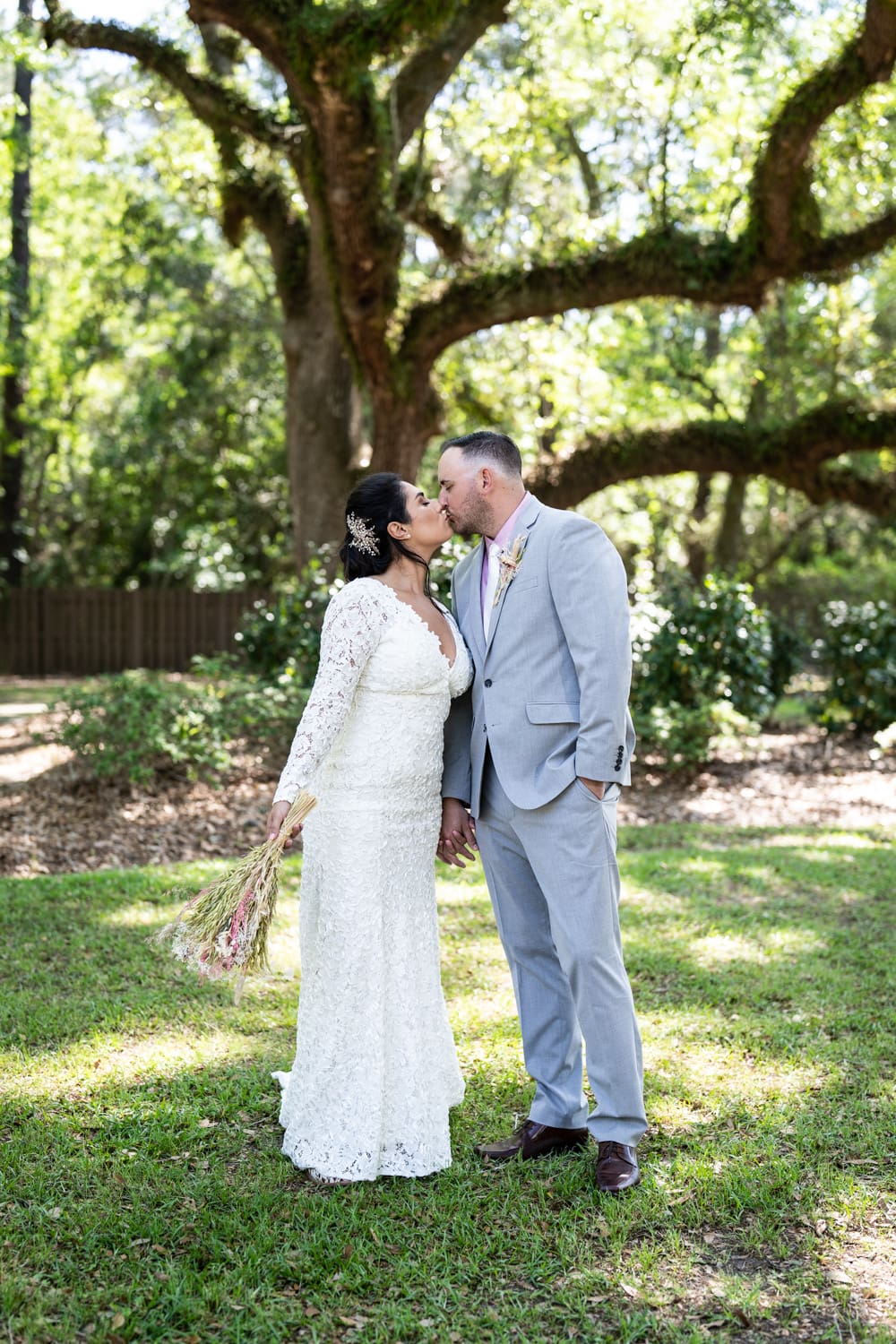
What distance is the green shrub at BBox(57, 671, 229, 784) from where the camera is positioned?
892cm

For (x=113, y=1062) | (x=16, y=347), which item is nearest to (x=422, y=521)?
(x=113, y=1062)

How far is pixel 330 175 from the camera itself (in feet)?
32.7

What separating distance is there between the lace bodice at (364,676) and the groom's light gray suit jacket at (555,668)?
0.75 ft

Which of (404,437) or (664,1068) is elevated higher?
(404,437)

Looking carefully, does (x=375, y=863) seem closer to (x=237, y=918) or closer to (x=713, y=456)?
(x=237, y=918)

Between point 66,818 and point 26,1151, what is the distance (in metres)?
5.14

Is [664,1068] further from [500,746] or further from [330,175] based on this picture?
[330,175]

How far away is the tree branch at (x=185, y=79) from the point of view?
A: 38.2 ft

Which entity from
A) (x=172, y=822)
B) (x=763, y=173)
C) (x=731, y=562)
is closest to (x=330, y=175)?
(x=763, y=173)

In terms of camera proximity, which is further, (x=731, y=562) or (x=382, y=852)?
(x=731, y=562)

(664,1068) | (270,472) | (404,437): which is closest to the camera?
(664,1068)

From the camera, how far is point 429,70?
39.2 feet

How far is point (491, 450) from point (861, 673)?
384 inches

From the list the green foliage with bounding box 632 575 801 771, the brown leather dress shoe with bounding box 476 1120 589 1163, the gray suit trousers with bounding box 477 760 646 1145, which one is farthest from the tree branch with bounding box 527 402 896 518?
the brown leather dress shoe with bounding box 476 1120 589 1163
